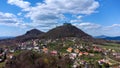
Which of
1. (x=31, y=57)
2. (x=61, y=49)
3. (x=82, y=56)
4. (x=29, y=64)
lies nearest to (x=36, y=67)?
(x=29, y=64)

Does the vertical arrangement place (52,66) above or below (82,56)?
above

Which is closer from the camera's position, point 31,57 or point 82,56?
point 31,57

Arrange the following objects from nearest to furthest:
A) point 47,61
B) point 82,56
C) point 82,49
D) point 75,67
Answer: point 47,61 < point 75,67 < point 82,56 < point 82,49

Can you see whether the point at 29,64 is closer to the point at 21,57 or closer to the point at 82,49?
the point at 21,57

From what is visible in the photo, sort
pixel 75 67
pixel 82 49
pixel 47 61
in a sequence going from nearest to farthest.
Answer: pixel 47 61, pixel 75 67, pixel 82 49

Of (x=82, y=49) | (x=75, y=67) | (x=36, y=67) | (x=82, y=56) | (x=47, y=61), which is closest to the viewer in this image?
(x=36, y=67)

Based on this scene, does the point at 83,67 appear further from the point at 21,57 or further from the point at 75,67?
the point at 21,57

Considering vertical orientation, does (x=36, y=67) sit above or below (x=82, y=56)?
above

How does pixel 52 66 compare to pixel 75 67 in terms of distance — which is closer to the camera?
pixel 52 66

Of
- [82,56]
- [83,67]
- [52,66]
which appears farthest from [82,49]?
[52,66]
